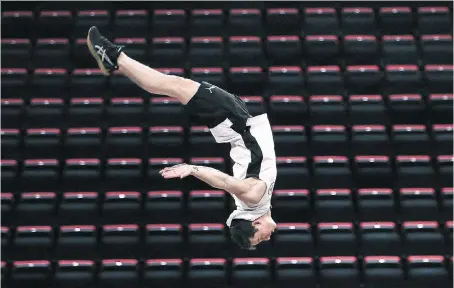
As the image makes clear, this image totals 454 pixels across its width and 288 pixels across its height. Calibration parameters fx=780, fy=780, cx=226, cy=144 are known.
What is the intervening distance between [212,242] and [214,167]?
Answer: 84 centimetres

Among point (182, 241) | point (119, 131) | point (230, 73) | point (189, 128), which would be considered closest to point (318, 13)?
point (230, 73)

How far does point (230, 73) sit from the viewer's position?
8922 millimetres

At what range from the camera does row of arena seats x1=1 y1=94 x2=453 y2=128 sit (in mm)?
8617

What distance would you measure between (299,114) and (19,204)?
10.3 ft

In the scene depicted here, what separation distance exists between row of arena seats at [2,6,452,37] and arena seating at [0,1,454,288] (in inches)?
0.7

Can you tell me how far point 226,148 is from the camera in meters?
8.43

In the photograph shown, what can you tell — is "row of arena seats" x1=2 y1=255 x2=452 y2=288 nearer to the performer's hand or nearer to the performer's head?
the performer's head

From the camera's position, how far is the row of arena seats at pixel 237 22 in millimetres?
9453

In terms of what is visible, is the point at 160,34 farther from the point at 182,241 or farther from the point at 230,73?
the point at 182,241

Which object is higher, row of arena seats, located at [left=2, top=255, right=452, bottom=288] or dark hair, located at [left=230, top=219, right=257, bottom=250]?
row of arena seats, located at [left=2, top=255, right=452, bottom=288]

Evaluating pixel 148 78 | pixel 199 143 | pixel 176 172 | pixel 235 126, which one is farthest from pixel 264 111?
pixel 176 172

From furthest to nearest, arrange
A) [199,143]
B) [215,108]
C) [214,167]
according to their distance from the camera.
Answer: [199,143]
[214,167]
[215,108]

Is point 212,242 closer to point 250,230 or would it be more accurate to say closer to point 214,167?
point 214,167

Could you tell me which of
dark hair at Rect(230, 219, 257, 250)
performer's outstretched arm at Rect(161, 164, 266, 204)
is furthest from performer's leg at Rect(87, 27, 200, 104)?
dark hair at Rect(230, 219, 257, 250)
